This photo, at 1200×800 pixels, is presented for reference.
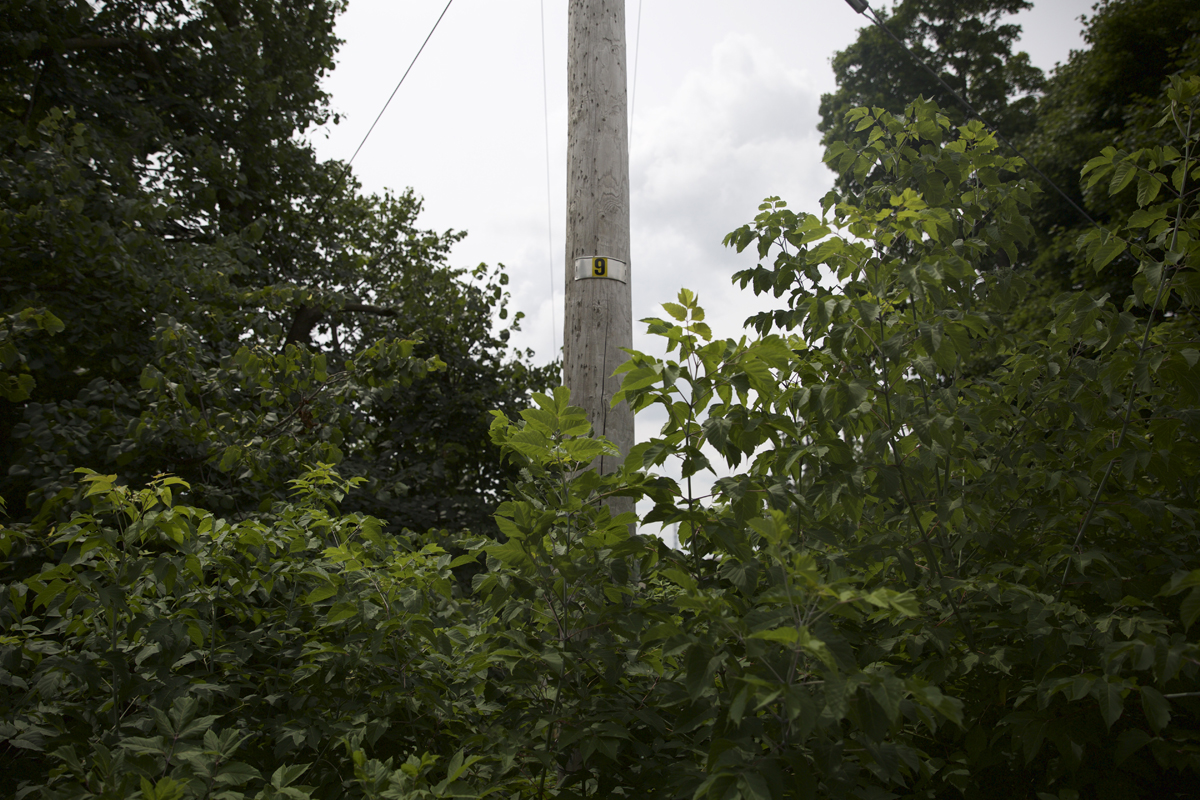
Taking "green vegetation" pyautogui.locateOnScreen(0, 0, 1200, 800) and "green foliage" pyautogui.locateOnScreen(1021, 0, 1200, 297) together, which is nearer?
"green vegetation" pyautogui.locateOnScreen(0, 0, 1200, 800)

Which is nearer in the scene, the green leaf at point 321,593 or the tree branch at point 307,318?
the green leaf at point 321,593

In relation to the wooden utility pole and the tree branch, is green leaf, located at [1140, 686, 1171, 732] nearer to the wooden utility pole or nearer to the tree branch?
the wooden utility pole

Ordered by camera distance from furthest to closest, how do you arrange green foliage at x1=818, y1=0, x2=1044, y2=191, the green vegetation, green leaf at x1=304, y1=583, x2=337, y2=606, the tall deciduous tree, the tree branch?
green foliage at x1=818, y1=0, x2=1044, y2=191, the tree branch, the tall deciduous tree, green leaf at x1=304, y1=583, x2=337, y2=606, the green vegetation

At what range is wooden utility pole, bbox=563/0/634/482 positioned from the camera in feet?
8.80

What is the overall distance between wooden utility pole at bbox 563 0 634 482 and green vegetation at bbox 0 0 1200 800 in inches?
25.2

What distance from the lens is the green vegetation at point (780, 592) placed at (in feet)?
5.06

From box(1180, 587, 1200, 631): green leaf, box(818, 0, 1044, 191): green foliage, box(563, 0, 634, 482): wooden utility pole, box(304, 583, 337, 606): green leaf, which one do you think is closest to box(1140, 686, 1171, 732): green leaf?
box(1180, 587, 1200, 631): green leaf

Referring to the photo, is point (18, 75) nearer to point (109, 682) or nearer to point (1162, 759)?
point (109, 682)

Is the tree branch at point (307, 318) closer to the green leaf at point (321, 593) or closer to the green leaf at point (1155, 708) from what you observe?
the green leaf at point (321, 593)

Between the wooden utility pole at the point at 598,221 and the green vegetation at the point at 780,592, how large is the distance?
0.64 meters

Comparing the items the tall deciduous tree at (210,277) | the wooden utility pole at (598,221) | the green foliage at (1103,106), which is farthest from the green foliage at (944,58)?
the wooden utility pole at (598,221)

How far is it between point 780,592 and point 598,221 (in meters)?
1.76

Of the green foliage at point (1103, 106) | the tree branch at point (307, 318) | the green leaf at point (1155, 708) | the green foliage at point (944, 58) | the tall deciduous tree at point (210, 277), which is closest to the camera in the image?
the green leaf at point (1155, 708)

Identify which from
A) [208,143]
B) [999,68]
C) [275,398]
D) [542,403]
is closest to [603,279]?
[542,403]
